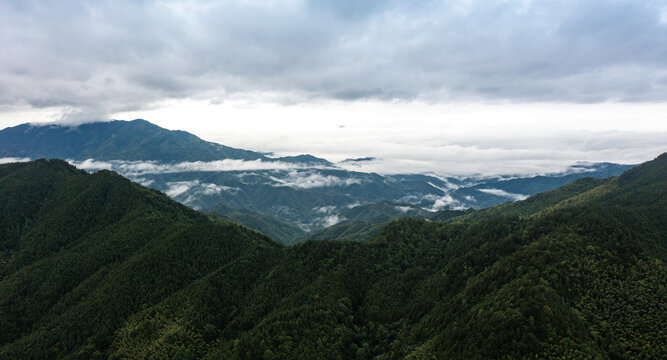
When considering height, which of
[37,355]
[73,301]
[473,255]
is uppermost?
[473,255]

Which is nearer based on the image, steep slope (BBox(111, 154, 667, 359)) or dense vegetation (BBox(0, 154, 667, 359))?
steep slope (BBox(111, 154, 667, 359))

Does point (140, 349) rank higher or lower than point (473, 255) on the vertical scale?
lower

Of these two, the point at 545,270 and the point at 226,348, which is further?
the point at 226,348

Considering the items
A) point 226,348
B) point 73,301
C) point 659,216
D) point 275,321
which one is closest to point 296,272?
point 275,321

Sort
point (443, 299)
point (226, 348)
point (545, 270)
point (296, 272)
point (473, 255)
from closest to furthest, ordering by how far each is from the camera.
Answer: point (545, 270) → point (226, 348) → point (443, 299) → point (473, 255) → point (296, 272)

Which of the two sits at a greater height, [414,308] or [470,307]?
[470,307]

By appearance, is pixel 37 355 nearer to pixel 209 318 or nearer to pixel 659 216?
pixel 209 318

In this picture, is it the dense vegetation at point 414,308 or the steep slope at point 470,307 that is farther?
the dense vegetation at point 414,308

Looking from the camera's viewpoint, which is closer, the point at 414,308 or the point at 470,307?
the point at 470,307
